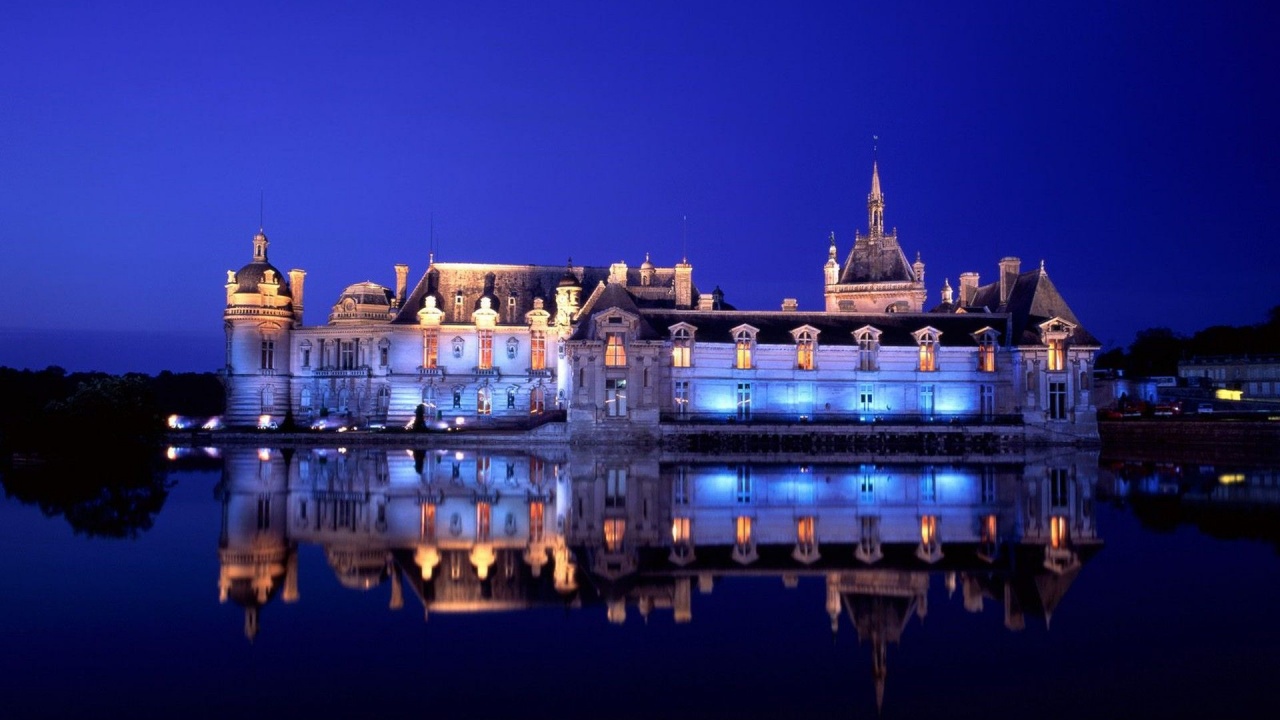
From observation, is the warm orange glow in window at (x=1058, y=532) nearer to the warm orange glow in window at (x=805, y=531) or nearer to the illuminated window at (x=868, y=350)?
the warm orange glow in window at (x=805, y=531)

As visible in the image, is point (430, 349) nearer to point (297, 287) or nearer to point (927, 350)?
point (297, 287)

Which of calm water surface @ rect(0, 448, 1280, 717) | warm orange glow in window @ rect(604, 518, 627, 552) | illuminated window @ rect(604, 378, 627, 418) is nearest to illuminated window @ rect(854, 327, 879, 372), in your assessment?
illuminated window @ rect(604, 378, 627, 418)

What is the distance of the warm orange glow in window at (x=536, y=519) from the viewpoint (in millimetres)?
18109

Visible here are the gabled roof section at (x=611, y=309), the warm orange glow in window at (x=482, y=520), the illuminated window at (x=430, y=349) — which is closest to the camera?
the warm orange glow in window at (x=482, y=520)

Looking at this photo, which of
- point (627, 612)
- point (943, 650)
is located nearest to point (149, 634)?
point (627, 612)

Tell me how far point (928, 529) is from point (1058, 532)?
7.68 feet

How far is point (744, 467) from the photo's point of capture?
3481 centimetres

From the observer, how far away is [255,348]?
62156mm

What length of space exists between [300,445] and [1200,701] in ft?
142

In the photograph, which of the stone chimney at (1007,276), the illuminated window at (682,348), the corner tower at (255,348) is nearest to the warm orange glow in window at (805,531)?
the illuminated window at (682,348)

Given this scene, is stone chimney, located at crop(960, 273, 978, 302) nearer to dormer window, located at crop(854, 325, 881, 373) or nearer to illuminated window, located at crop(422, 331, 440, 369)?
dormer window, located at crop(854, 325, 881, 373)

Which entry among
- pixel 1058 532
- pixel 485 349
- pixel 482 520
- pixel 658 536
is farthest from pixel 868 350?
pixel 658 536

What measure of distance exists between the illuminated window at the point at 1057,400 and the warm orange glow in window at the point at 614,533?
36.1 meters

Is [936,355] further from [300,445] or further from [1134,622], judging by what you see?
[1134,622]
